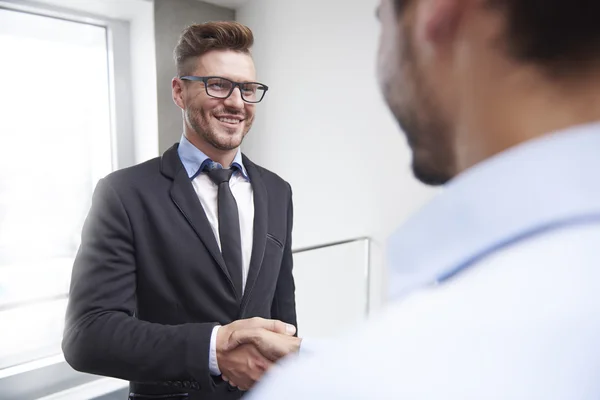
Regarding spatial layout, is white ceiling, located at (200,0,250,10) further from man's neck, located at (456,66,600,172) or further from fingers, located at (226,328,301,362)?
man's neck, located at (456,66,600,172)

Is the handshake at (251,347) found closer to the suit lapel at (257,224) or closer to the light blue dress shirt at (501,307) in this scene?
the suit lapel at (257,224)

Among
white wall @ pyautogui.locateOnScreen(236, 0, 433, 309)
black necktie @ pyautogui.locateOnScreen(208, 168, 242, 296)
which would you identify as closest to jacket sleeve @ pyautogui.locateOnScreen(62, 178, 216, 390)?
black necktie @ pyautogui.locateOnScreen(208, 168, 242, 296)

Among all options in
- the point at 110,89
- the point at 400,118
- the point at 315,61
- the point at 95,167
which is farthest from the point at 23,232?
the point at 400,118

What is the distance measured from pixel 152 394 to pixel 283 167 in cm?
80

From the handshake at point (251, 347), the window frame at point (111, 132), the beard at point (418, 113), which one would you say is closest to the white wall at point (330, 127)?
the window frame at point (111, 132)

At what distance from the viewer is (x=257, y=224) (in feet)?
2.11

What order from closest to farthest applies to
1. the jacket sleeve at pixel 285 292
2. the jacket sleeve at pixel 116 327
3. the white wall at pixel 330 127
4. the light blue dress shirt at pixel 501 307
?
1. the light blue dress shirt at pixel 501 307
2. the jacket sleeve at pixel 116 327
3. the jacket sleeve at pixel 285 292
4. the white wall at pixel 330 127

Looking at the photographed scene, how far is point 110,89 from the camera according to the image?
1049 mm

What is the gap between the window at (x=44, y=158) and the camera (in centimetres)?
99

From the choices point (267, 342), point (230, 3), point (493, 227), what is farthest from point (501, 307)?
point (230, 3)

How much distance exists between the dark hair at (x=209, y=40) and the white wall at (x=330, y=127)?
527 mm

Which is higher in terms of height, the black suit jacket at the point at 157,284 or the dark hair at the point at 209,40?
the dark hair at the point at 209,40

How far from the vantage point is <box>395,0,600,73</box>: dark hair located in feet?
0.52

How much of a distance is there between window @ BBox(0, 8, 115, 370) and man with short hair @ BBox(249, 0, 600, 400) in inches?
41.4
